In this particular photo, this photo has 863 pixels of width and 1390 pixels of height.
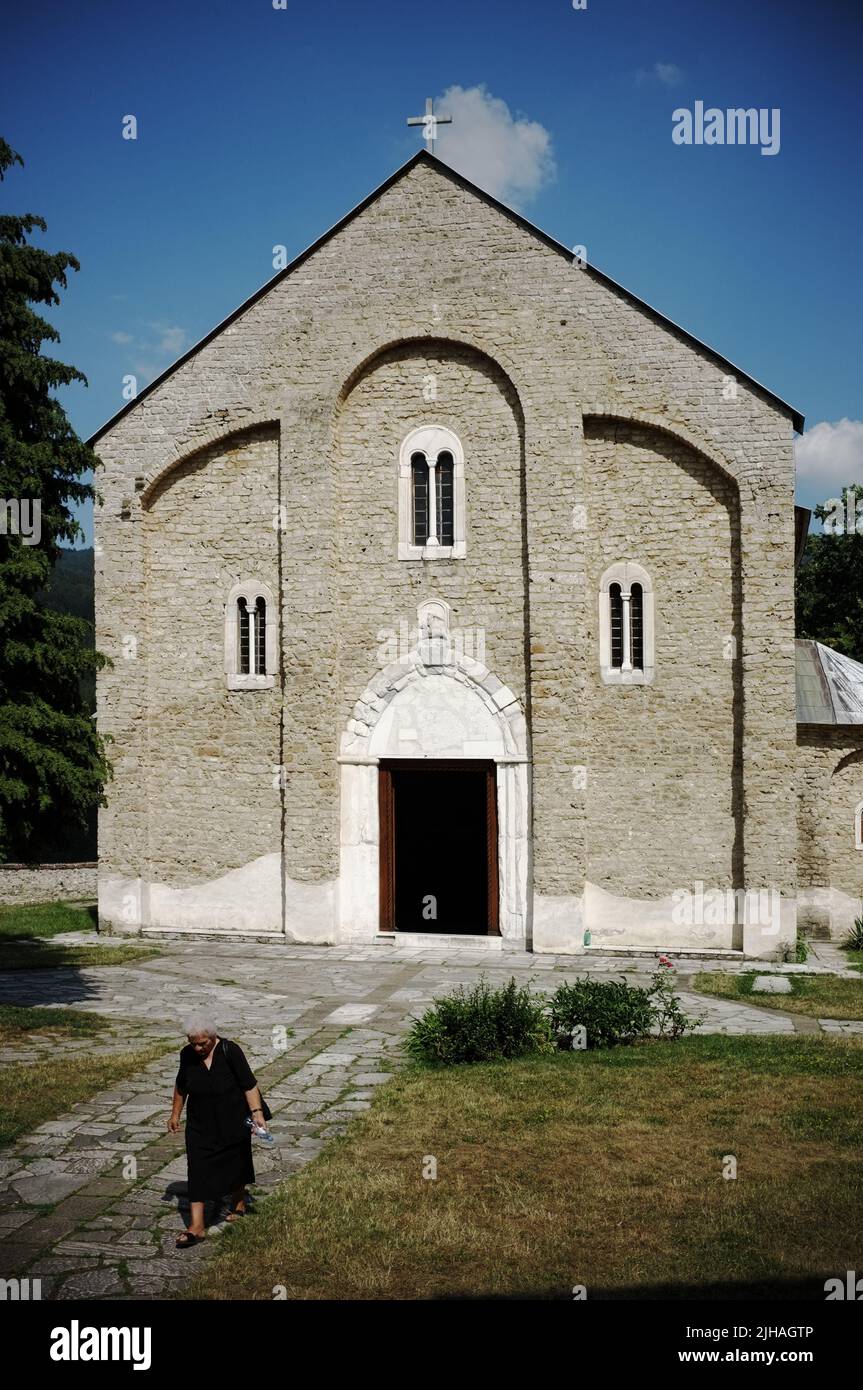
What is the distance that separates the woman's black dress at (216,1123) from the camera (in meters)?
6.84

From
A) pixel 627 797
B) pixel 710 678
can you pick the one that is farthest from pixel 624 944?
pixel 710 678

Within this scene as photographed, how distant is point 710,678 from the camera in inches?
662

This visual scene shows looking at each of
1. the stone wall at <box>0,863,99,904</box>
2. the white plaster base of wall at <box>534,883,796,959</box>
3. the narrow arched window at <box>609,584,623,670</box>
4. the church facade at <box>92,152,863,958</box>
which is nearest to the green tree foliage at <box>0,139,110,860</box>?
the church facade at <box>92,152,863,958</box>

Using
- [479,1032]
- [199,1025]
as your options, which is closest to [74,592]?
[479,1032]

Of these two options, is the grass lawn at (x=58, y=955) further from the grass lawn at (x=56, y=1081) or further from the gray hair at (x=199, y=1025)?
the gray hair at (x=199, y=1025)

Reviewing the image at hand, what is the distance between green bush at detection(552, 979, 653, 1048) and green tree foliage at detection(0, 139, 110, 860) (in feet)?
17.7

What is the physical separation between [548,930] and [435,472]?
24.5 ft

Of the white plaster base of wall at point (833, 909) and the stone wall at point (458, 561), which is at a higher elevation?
the stone wall at point (458, 561)

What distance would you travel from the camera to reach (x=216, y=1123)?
22.8 ft

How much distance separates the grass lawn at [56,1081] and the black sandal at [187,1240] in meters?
2.42

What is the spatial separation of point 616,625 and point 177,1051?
9573 millimetres

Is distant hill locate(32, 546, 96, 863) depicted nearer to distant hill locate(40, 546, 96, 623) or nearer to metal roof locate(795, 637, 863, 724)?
distant hill locate(40, 546, 96, 623)

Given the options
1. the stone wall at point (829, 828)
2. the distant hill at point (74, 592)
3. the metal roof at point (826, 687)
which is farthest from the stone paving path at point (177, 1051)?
the distant hill at point (74, 592)

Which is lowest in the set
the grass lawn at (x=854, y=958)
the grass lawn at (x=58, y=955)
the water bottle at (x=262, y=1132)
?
the grass lawn at (x=854, y=958)
